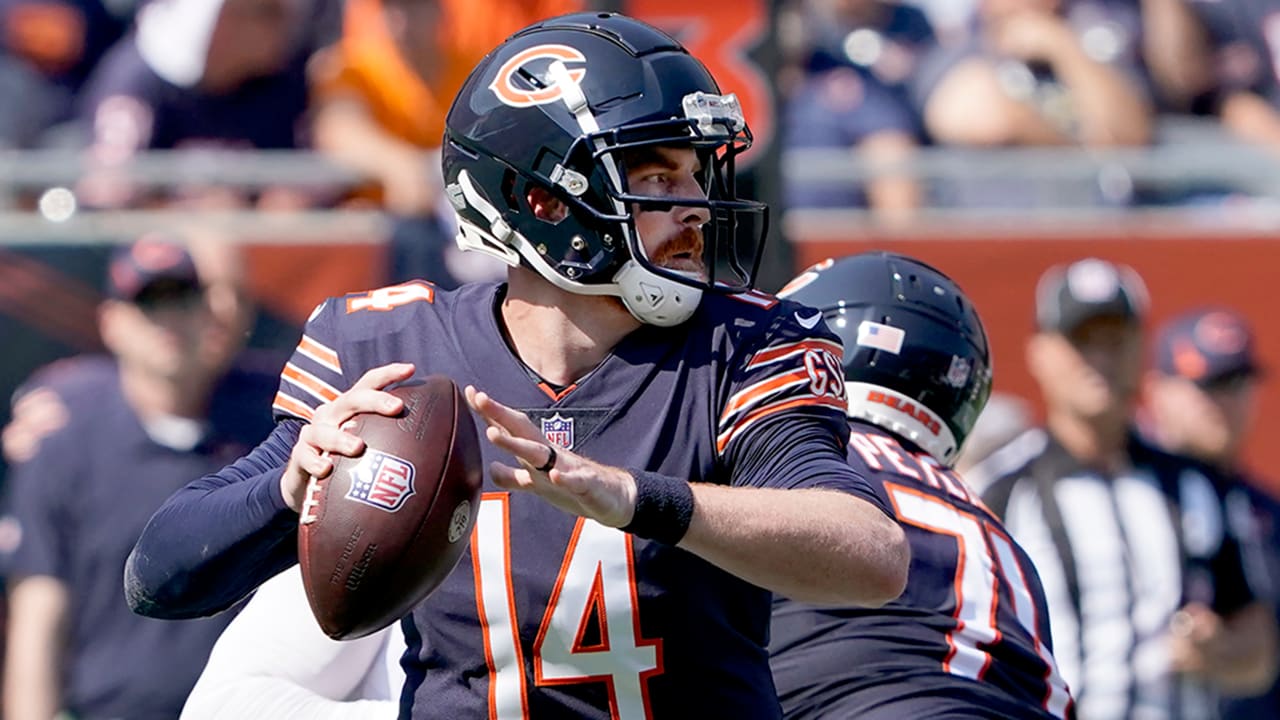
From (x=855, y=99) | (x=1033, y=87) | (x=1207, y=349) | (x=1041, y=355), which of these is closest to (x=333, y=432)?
(x=1041, y=355)

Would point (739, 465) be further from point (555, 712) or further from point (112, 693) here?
point (112, 693)

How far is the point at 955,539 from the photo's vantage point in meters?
3.49

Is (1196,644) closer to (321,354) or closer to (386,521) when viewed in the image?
(321,354)

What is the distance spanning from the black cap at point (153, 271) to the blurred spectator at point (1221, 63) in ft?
13.3

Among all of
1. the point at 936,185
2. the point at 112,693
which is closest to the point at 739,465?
the point at 112,693

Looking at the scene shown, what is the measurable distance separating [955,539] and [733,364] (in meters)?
0.84

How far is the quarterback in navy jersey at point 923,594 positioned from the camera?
11.1 feet

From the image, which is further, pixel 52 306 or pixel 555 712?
pixel 52 306

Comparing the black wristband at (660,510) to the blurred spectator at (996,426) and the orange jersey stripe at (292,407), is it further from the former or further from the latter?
the blurred spectator at (996,426)

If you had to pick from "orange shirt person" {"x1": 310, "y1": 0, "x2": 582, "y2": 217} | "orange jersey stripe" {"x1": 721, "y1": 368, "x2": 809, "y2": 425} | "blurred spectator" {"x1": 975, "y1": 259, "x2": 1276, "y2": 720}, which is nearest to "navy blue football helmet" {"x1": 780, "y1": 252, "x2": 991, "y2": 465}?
"orange jersey stripe" {"x1": 721, "y1": 368, "x2": 809, "y2": 425}

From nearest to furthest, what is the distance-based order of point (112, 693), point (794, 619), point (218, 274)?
point (794, 619), point (112, 693), point (218, 274)

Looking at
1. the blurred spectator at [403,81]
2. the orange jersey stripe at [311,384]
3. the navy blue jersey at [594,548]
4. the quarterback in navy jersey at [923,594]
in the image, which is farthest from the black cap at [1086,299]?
the orange jersey stripe at [311,384]

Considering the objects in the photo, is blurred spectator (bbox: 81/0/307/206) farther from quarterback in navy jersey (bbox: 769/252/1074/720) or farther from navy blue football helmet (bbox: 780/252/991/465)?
quarterback in navy jersey (bbox: 769/252/1074/720)

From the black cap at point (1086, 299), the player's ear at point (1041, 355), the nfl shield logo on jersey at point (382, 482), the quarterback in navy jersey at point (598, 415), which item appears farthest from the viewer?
the player's ear at point (1041, 355)
